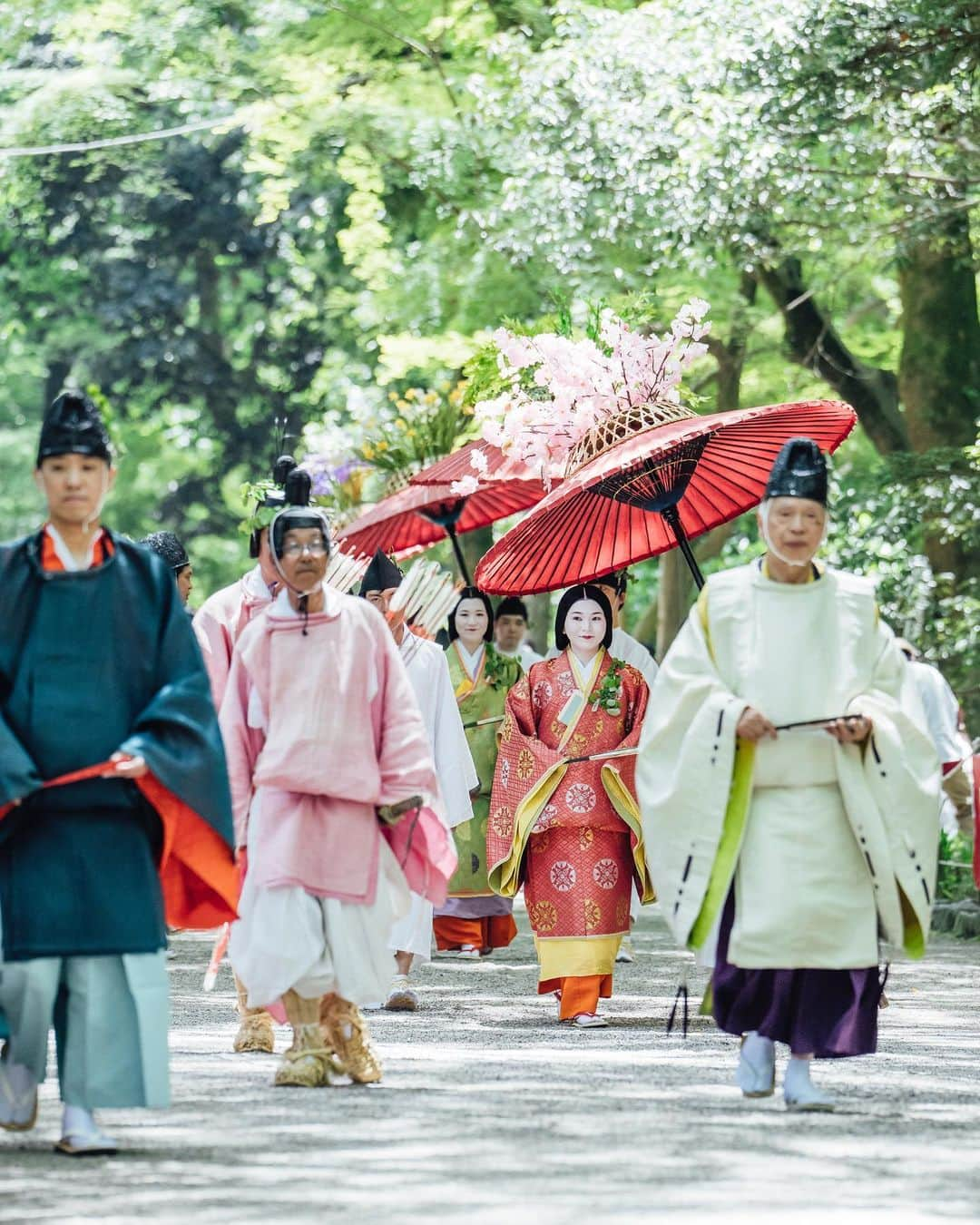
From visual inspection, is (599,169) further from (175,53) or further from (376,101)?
(175,53)

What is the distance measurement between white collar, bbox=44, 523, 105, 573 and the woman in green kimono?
7.12 m

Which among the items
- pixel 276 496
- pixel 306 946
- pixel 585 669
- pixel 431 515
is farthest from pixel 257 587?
pixel 431 515

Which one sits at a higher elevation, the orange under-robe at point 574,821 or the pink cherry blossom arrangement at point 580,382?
the pink cherry blossom arrangement at point 580,382

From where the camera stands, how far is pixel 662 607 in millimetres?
20547

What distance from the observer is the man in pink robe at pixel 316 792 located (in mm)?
8070

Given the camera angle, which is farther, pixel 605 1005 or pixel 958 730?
pixel 958 730

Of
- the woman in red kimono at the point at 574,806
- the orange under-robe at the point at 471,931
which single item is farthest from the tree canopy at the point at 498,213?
the orange under-robe at the point at 471,931

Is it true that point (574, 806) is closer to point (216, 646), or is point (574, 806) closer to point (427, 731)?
point (427, 731)

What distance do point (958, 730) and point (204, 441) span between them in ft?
73.4

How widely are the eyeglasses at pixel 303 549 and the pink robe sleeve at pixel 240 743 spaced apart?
426 millimetres

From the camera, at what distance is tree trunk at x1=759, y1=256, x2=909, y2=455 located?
2028 centimetres

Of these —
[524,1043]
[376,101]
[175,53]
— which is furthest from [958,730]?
[175,53]

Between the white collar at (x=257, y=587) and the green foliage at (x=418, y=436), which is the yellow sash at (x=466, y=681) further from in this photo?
the white collar at (x=257, y=587)

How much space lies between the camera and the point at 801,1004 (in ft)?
24.8
